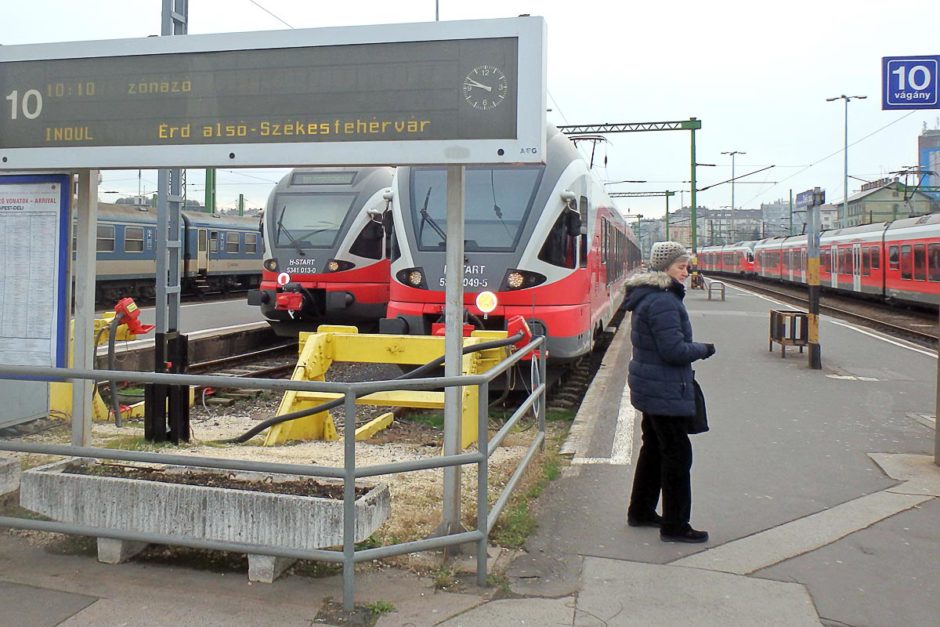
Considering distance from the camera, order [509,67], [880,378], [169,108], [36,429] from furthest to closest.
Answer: [880,378] → [36,429] → [169,108] → [509,67]

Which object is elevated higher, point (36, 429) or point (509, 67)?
point (509, 67)

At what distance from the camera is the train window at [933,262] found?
21.4m

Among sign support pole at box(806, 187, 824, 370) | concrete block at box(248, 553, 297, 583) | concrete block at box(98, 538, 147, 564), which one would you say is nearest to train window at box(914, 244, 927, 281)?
sign support pole at box(806, 187, 824, 370)

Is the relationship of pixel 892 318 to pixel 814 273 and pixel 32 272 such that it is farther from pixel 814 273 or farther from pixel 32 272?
pixel 32 272

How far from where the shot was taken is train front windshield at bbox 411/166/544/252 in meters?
9.11

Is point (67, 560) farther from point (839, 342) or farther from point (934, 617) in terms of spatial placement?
point (839, 342)

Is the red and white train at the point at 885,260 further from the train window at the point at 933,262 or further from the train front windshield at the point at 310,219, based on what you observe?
the train front windshield at the point at 310,219

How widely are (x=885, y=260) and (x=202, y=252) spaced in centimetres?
2254

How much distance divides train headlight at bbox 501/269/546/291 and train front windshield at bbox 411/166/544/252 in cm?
29

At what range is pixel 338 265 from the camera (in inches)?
552

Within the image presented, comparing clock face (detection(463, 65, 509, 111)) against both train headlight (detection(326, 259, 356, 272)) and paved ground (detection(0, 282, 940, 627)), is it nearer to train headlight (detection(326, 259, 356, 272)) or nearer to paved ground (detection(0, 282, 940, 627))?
paved ground (detection(0, 282, 940, 627))

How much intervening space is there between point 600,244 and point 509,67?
7674mm

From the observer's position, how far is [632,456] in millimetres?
6590

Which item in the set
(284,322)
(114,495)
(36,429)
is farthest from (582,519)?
(284,322)
